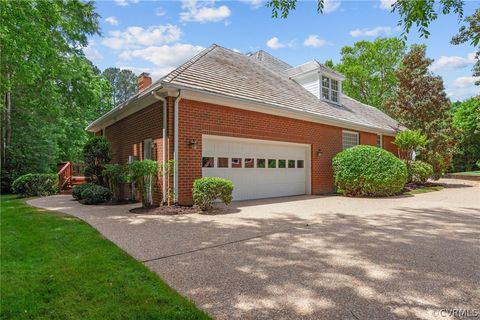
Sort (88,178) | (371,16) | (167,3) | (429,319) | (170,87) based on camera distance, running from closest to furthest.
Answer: (429,319) < (371,16) < (170,87) < (167,3) < (88,178)

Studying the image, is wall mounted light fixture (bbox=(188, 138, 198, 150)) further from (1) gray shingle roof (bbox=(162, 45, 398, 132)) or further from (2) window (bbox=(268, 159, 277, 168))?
(2) window (bbox=(268, 159, 277, 168))

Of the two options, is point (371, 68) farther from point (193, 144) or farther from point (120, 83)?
point (120, 83)

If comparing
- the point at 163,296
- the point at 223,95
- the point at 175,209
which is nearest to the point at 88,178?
the point at 175,209

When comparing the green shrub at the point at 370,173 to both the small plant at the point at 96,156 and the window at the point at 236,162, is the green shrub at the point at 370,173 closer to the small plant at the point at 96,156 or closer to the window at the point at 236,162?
the window at the point at 236,162

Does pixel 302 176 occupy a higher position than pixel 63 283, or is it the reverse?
pixel 302 176

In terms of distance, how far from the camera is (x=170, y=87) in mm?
7809

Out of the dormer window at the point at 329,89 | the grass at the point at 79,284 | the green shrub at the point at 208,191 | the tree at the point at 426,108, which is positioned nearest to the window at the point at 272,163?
the green shrub at the point at 208,191

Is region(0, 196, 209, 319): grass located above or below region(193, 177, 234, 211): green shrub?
below

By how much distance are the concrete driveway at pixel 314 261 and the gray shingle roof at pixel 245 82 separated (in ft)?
14.3

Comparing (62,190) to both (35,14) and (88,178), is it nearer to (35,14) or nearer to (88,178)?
(88,178)

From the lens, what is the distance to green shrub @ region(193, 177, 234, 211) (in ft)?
25.3

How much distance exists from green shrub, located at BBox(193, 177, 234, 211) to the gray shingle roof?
278 cm

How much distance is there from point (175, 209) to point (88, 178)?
592 cm

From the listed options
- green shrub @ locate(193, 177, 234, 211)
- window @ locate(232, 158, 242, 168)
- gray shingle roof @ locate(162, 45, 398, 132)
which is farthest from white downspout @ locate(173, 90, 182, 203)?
window @ locate(232, 158, 242, 168)
